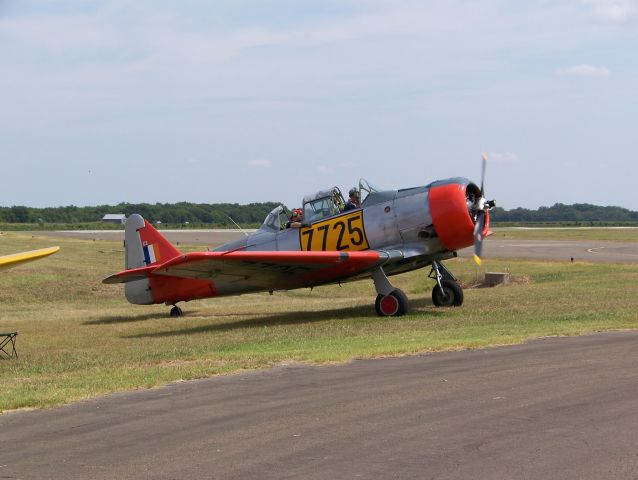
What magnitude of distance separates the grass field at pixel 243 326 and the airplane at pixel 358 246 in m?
0.86

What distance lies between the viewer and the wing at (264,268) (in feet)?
61.5

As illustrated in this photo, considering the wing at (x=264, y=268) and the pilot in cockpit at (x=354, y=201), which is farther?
the pilot in cockpit at (x=354, y=201)

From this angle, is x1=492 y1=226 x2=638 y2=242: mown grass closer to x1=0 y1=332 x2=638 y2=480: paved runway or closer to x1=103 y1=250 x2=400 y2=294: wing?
x1=103 y1=250 x2=400 y2=294: wing

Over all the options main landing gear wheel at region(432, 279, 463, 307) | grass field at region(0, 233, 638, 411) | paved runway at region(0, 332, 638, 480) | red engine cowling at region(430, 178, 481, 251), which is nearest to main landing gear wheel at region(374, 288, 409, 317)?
grass field at region(0, 233, 638, 411)

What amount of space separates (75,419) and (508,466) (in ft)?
14.7

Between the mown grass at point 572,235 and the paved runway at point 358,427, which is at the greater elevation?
the paved runway at point 358,427

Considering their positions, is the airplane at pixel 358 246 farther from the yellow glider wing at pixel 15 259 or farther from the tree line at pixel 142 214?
the tree line at pixel 142 214

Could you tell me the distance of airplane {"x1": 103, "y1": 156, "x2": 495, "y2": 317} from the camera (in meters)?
19.4

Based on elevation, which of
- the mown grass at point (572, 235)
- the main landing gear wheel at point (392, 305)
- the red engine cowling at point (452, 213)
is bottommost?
the mown grass at point (572, 235)

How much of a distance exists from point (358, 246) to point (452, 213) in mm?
2311

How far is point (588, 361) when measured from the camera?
1136 cm

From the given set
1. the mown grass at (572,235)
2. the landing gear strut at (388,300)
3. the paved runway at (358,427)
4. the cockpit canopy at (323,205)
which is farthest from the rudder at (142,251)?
the mown grass at (572,235)

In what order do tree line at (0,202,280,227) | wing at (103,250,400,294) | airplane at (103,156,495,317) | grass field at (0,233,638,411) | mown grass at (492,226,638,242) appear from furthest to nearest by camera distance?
tree line at (0,202,280,227) < mown grass at (492,226,638,242) < airplane at (103,156,495,317) < wing at (103,250,400,294) < grass field at (0,233,638,411)

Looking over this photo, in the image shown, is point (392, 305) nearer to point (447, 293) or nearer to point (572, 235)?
point (447, 293)
